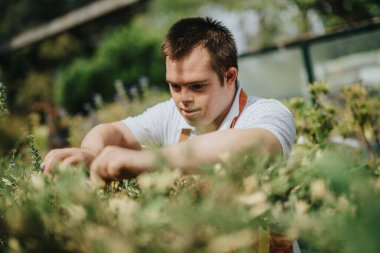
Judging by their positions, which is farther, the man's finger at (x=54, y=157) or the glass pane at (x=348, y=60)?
the glass pane at (x=348, y=60)

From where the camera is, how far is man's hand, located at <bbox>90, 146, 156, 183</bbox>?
0.88 metres

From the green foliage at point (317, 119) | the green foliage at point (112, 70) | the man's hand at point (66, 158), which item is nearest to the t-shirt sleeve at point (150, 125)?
the man's hand at point (66, 158)

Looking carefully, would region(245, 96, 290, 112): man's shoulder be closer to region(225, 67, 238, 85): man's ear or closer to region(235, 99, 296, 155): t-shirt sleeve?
region(235, 99, 296, 155): t-shirt sleeve

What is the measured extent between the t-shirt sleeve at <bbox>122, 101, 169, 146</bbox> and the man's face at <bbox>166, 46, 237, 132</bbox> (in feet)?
1.26

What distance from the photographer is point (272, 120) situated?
1312mm

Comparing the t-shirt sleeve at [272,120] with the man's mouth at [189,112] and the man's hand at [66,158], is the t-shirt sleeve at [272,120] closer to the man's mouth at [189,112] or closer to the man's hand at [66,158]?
the man's mouth at [189,112]

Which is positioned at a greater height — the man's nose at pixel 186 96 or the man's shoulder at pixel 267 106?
the man's nose at pixel 186 96

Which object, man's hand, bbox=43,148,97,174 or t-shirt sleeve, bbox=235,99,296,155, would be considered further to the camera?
t-shirt sleeve, bbox=235,99,296,155

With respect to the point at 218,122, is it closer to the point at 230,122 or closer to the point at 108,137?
the point at 230,122

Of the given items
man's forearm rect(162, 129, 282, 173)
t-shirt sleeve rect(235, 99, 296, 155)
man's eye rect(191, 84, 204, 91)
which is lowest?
t-shirt sleeve rect(235, 99, 296, 155)

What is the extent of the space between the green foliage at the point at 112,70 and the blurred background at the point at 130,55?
0.10 feet

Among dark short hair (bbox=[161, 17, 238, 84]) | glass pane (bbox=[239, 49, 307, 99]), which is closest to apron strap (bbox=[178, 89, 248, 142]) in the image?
dark short hair (bbox=[161, 17, 238, 84])

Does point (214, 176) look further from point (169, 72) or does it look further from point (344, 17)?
point (344, 17)

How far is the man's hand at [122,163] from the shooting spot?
0.88 metres
